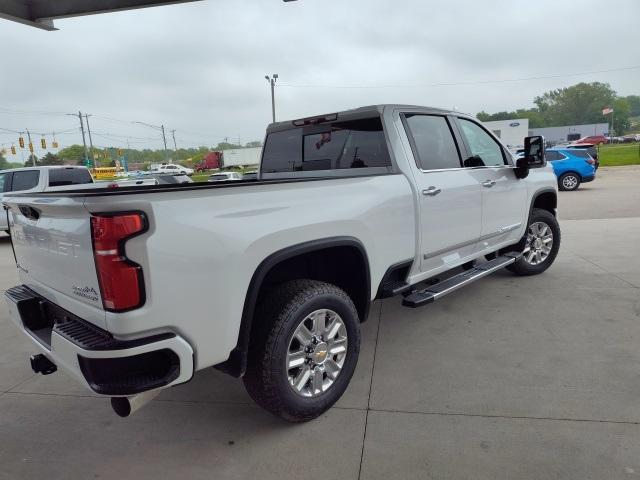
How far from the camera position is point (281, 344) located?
2480 millimetres

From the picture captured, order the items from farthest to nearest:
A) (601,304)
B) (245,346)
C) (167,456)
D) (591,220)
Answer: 1. (591,220)
2. (601,304)
3. (167,456)
4. (245,346)

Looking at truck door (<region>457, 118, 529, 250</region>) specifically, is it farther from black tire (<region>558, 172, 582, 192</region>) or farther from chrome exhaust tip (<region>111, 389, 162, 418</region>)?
black tire (<region>558, 172, 582, 192</region>)

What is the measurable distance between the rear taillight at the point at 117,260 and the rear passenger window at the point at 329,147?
6.96 feet

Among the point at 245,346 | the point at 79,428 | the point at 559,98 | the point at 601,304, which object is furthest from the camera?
the point at 559,98

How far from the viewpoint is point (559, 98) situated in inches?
5157

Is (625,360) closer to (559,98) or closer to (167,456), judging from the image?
(167,456)

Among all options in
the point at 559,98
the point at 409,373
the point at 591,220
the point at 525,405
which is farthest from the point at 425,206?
the point at 559,98

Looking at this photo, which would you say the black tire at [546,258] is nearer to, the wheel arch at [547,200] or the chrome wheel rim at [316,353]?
the wheel arch at [547,200]

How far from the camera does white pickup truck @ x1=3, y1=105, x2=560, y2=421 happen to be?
196 cm

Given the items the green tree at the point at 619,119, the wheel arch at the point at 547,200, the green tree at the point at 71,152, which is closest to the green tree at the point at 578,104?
the green tree at the point at 619,119

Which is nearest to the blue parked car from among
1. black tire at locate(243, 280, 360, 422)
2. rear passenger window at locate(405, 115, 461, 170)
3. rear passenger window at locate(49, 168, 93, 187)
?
rear passenger window at locate(405, 115, 461, 170)

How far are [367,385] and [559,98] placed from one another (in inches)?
5959

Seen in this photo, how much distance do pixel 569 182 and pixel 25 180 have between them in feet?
57.5

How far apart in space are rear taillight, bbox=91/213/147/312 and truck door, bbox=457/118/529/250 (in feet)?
10.3
